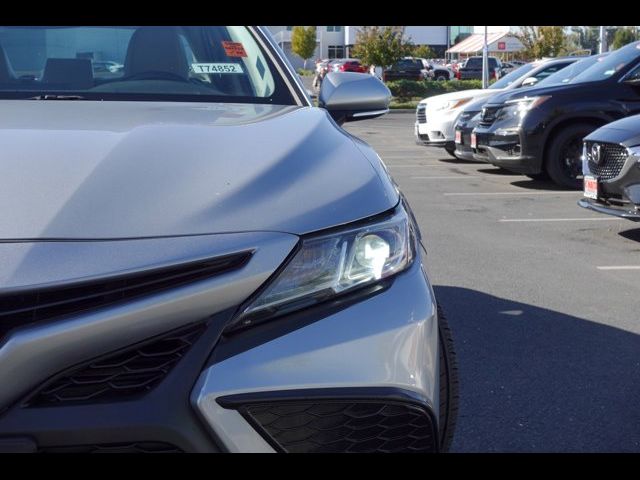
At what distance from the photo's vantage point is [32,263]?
67.2 inches

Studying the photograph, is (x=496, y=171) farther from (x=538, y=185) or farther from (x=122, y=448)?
(x=122, y=448)

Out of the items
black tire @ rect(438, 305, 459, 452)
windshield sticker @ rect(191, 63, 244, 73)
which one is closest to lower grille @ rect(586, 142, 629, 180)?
windshield sticker @ rect(191, 63, 244, 73)

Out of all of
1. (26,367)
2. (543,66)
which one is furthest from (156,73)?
(543,66)

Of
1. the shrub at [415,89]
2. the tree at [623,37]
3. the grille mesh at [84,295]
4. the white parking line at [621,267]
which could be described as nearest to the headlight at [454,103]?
the white parking line at [621,267]

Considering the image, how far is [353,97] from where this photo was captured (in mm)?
3576

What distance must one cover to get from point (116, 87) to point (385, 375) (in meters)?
1.95

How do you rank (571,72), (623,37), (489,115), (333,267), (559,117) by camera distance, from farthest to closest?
(623,37) < (571,72) < (489,115) < (559,117) < (333,267)

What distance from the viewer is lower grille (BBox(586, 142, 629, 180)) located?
23.4ft

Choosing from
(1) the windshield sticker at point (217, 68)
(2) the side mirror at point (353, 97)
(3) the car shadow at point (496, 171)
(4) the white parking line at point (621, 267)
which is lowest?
(3) the car shadow at point (496, 171)

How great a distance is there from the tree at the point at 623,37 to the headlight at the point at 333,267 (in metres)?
44.9

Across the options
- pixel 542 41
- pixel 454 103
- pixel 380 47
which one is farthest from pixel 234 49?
pixel 542 41

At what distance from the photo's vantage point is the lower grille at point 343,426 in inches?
69.1

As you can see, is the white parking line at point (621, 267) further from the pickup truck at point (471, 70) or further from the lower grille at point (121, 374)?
the pickup truck at point (471, 70)

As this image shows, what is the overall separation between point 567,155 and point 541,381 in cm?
776
